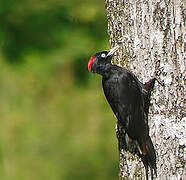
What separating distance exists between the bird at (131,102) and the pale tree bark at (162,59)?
Result: 1.7 inches

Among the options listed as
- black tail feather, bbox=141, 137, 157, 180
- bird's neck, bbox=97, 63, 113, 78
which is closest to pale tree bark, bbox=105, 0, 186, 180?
black tail feather, bbox=141, 137, 157, 180

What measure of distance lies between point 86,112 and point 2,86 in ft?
4.26

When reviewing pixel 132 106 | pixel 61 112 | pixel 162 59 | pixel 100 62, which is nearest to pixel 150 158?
pixel 132 106

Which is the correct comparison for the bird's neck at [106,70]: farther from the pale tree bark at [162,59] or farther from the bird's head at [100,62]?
the pale tree bark at [162,59]

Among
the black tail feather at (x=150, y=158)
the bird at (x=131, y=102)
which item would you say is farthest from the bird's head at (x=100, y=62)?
the black tail feather at (x=150, y=158)

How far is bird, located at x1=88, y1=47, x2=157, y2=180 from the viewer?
13.5 feet

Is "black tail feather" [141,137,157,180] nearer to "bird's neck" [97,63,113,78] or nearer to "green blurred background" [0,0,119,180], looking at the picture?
"bird's neck" [97,63,113,78]

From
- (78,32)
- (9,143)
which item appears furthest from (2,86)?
(78,32)

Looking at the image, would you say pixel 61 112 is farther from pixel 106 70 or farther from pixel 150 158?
pixel 150 158

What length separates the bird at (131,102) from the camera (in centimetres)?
410

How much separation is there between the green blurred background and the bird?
2.57m

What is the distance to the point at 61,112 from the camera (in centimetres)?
917

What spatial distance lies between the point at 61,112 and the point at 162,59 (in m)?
5.24

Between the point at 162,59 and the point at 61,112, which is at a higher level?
the point at 162,59
